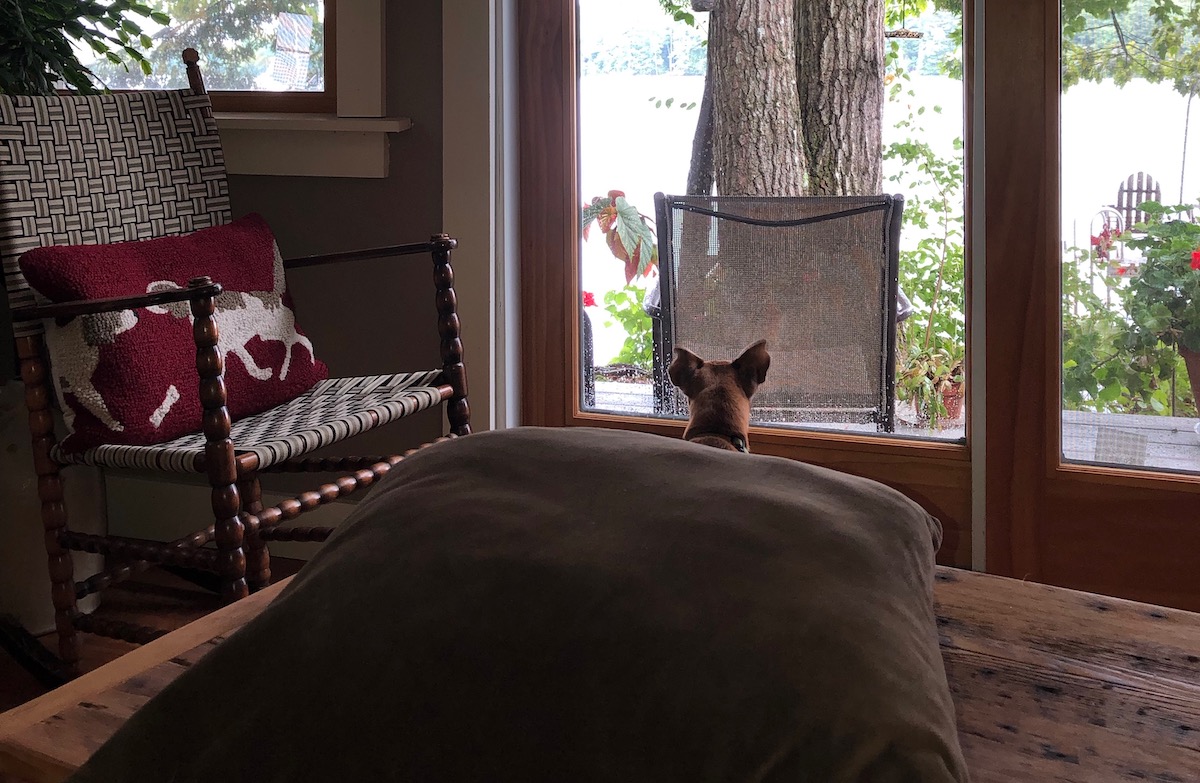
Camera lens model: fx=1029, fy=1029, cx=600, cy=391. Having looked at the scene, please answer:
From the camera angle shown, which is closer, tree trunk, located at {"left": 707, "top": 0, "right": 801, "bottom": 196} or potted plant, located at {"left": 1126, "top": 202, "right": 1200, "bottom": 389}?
potted plant, located at {"left": 1126, "top": 202, "right": 1200, "bottom": 389}

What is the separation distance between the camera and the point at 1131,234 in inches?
67.8

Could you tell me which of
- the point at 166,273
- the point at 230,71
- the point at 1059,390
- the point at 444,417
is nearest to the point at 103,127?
the point at 166,273

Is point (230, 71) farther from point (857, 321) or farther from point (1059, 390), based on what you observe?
point (1059, 390)

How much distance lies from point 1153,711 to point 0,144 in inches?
70.5

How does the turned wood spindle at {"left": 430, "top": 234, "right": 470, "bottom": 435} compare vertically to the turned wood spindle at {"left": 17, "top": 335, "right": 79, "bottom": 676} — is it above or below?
above

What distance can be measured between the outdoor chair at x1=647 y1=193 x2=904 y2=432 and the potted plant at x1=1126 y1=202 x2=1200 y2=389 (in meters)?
0.40

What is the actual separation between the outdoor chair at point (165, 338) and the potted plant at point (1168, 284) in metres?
1.19

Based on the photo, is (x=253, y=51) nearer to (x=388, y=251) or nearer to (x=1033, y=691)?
(x=388, y=251)

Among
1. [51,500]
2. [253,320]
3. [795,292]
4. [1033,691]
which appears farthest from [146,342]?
[1033,691]

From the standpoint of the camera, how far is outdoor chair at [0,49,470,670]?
153 centimetres

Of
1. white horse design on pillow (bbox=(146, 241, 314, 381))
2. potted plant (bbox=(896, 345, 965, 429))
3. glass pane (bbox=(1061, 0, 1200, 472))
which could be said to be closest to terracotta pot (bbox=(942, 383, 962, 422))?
potted plant (bbox=(896, 345, 965, 429))

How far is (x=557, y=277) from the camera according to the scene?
2.19 metres

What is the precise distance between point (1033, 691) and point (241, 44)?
2169 mm

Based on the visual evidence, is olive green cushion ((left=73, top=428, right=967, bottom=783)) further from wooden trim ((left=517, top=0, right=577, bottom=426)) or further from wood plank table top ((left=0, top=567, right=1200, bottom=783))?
wooden trim ((left=517, top=0, right=577, bottom=426))
